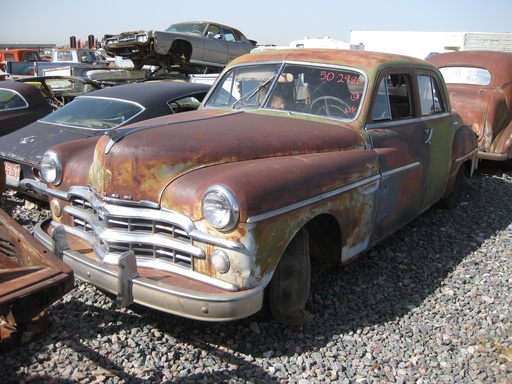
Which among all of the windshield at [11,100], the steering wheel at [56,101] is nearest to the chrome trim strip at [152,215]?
the windshield at [11,100]

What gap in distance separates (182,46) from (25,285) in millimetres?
11127

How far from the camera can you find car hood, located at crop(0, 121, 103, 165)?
5.05 metres

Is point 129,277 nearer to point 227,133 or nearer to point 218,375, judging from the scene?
point 218,375

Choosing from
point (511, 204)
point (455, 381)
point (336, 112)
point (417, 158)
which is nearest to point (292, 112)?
point (336, 112)

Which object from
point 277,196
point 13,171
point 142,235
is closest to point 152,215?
point 142,235

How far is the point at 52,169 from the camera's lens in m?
3.50

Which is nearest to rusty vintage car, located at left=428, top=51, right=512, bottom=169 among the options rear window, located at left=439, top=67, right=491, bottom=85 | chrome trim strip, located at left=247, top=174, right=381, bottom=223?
rear window, located at left=439, top=67, right=491, bottom=85

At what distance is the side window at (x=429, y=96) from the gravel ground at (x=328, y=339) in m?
1.46

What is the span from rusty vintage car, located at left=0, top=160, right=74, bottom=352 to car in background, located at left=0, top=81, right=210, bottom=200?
2671mm

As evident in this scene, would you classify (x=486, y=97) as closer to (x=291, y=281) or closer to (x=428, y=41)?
(x=291, y=281)

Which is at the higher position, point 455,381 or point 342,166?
point 342,166

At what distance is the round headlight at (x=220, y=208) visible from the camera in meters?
2.51

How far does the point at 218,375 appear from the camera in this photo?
8.73 feet

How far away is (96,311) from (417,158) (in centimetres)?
277
